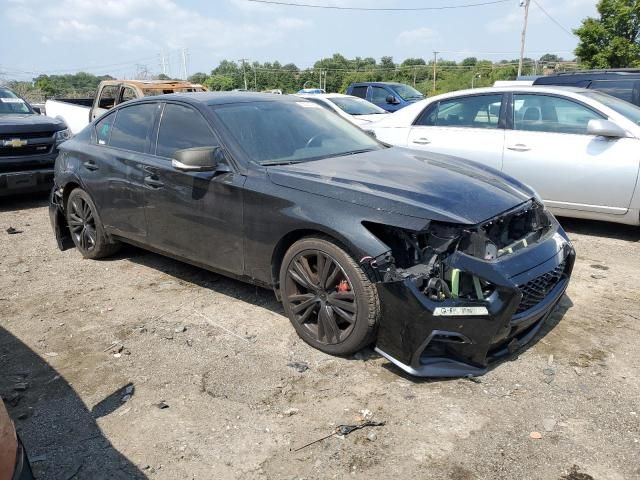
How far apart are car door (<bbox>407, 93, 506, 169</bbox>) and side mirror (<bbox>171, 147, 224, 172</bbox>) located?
11.4 ft

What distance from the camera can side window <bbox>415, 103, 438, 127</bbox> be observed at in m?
6.83

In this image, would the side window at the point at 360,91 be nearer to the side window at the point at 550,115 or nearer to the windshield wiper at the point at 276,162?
the side window at the point at 550,115

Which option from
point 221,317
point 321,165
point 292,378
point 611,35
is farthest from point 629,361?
point 611,35

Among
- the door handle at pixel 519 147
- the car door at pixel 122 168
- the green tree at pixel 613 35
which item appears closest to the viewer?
the car door at pixel 122 168

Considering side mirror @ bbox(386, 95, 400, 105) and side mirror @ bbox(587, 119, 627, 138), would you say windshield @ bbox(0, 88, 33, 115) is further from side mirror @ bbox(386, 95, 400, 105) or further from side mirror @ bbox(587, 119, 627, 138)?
side mirror @ bbox(386, 95, 400, 105)

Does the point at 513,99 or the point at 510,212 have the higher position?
the point at 513,99

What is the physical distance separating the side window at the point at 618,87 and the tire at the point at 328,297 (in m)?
7.28

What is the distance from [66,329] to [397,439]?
271 cm

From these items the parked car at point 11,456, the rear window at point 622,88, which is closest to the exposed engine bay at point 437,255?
the parked car at point 11,456

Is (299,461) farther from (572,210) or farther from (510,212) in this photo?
(572,210)

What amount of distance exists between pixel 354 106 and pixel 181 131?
8.53m

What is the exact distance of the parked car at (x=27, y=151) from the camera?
7.96 m

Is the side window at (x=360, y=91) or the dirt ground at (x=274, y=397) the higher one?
the side window at (x=360, y=91)

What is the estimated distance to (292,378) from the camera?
132 inches
